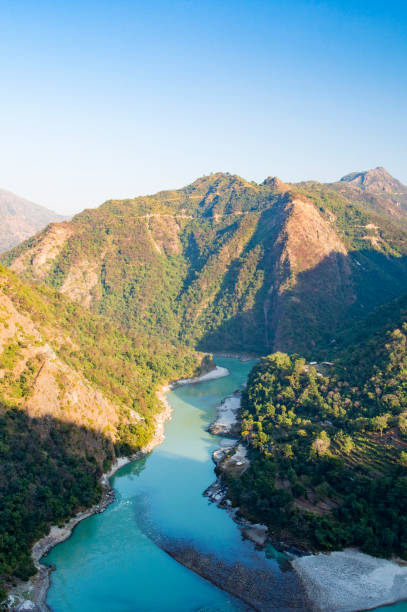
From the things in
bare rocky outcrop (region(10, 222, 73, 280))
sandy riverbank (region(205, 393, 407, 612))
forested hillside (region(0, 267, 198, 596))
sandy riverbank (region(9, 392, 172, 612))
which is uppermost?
bare rocky outcrop (region(10, 222, 73, 280))

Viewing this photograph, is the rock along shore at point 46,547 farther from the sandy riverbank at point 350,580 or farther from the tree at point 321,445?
the tree at point 321,445

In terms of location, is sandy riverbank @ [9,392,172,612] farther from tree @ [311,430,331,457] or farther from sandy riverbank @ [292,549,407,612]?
tree @ [311,430,331,457]

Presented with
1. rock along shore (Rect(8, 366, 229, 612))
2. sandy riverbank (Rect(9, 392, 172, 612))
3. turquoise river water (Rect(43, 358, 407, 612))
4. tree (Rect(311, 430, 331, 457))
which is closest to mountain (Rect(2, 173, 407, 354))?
tree (Rect(311, 430, 331, 457))

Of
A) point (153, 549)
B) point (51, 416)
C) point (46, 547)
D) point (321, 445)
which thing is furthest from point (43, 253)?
point (153, 549)

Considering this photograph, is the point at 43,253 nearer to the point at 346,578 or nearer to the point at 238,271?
the point at 238,271

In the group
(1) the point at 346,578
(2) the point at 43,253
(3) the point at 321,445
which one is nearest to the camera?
(1) the point at 346,578

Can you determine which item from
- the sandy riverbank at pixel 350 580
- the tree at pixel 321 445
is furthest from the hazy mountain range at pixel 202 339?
the sandy riverbank at pixel 350 580
